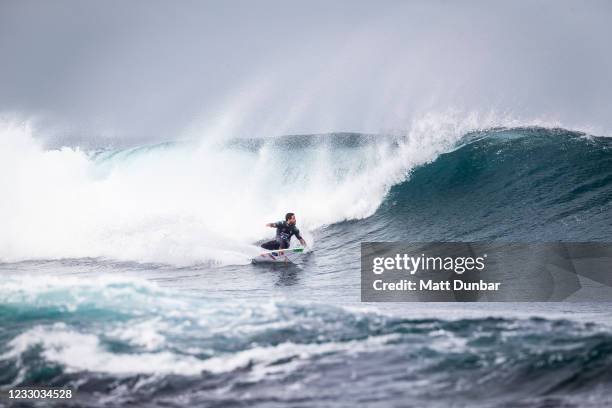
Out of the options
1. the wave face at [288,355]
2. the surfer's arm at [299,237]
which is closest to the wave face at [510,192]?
the surfer's arm at [299,237]

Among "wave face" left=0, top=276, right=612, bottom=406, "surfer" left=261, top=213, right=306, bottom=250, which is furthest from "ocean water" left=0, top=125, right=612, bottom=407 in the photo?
"surfer" left=261, top=213, right=306, bottom=250

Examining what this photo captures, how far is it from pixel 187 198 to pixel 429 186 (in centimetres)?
410

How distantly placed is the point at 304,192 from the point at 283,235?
8.29ft

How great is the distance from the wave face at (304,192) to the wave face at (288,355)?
2770mm

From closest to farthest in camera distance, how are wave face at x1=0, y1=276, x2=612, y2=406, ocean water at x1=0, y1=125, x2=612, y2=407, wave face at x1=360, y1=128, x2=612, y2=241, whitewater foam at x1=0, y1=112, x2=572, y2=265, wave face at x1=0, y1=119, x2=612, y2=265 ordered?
wave face at x1=0, y1=276, x2=612, y2=406 < ocean water at x1=0, y1=125, x2=612, y2=407 < wave face at x1=360, y1=128, x2=612, y2=241 < wave face at x1=0, y1=119, x2=612, y2=265 < whitewater foam at x1=0, y1=112, x2=572, y2=265

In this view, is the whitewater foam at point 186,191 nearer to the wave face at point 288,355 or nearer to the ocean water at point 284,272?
the ocean water at point 284,272

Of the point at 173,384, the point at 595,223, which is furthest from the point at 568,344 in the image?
the point at 595,223

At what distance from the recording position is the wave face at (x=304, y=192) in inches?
287

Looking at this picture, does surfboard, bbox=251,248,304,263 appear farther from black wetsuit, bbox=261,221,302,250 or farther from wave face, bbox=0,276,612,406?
wave face, bbox=0,276,612,406

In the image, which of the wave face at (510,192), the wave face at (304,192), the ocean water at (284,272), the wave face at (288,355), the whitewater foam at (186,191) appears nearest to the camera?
the wave face at (288,355)

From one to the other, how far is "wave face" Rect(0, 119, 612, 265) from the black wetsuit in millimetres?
337

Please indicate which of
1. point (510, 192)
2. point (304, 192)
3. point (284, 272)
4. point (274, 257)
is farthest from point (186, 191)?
point (510, 192)

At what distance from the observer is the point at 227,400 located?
10.4 feet

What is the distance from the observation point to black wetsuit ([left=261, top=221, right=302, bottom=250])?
7.32m
